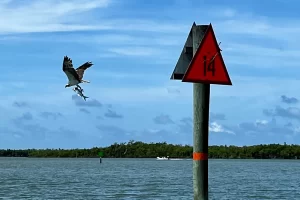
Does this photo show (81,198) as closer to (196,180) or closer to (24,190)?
(24,190)

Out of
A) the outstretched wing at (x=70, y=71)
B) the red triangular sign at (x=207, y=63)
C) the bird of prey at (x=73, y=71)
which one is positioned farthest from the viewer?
the outstretched wing at (x=70, y=71)

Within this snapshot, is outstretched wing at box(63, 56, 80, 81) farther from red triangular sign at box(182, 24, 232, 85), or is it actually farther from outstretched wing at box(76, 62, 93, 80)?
red triangular sign at box(182, 24, 232, 85)

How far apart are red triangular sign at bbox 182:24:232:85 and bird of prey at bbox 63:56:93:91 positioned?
2.19 metres

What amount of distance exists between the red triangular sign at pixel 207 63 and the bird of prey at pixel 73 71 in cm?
219

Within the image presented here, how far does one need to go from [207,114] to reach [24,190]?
48.5m

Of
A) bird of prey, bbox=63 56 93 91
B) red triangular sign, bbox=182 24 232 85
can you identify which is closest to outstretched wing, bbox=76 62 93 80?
bird of prey, bbox=63 56 93 91

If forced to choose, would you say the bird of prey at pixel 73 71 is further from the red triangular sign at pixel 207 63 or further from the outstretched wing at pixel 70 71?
the red triangular sign at pixel 207 63

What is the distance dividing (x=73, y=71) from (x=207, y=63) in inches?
105

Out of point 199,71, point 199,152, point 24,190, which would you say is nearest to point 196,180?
point 199,152

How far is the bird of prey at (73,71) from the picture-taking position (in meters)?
10.2

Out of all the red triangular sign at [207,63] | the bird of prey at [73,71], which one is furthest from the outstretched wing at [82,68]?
the red triangular sign at [207,63]

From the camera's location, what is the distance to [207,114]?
878 centimetres

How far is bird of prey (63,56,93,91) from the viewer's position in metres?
10.2

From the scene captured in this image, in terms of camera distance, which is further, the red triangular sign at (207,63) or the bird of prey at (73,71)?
the bird of prey at (73,71)
